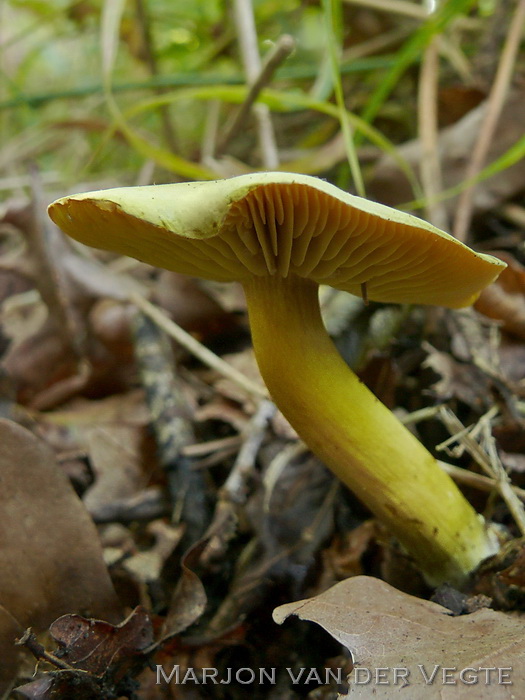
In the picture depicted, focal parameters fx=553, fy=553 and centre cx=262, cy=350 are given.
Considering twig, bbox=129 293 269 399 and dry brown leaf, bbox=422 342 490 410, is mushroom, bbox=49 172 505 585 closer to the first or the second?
dry brown leaf, bbox=422 342 490 410

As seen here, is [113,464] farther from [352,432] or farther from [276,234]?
[276,234]

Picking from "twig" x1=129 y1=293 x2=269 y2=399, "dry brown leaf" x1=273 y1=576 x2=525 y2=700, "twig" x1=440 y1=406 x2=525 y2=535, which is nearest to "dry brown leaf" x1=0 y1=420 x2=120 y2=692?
"dry brown leaf" x1=273 y1=576 x2=525 y2=700

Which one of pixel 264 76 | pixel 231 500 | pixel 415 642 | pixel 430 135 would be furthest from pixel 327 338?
pixel 430 135

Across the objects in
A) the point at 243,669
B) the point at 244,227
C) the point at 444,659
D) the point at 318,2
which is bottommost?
the point at 243,669

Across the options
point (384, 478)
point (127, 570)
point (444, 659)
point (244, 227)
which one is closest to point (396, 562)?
point (384, 478)

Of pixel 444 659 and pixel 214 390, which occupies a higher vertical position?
pixel 444 659

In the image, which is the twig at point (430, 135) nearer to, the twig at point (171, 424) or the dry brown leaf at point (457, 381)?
the dry brown leaf at point (457, 381)

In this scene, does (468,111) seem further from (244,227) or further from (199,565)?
(199,565)
